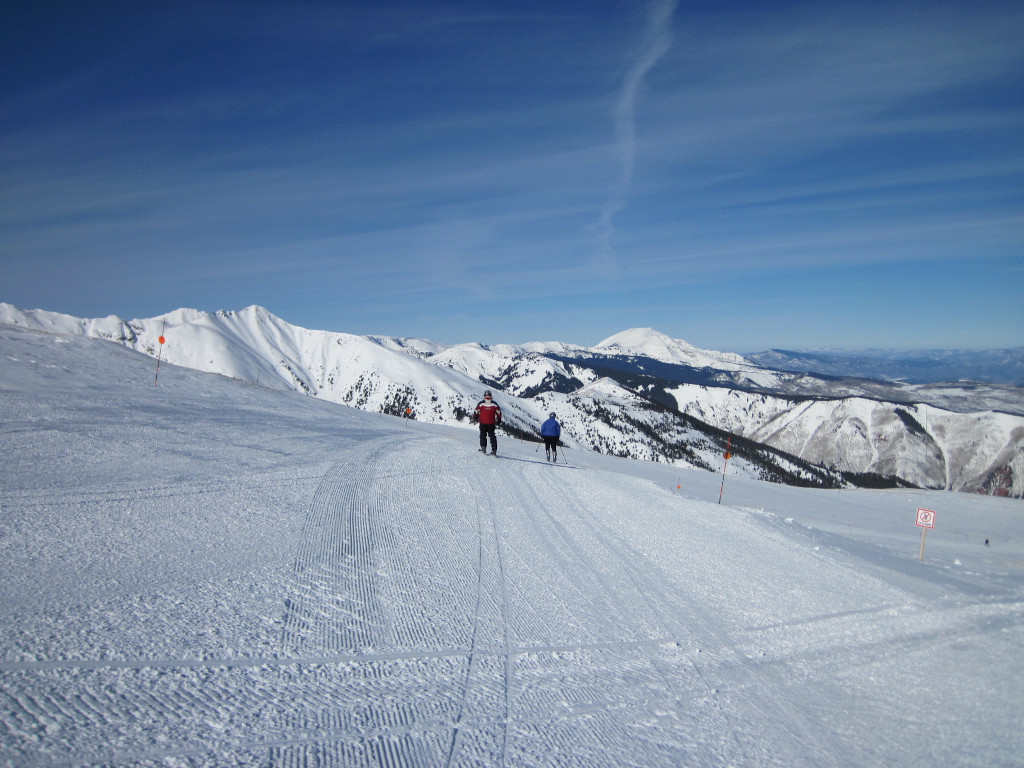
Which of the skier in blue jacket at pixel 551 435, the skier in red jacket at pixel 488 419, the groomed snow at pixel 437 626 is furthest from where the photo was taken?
the skier in blue jacket at pixel 551 435

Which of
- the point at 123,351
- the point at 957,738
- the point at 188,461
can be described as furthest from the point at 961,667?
the point at 123,351

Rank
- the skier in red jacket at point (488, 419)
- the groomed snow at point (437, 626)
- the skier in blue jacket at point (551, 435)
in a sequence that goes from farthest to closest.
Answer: the skier in blue jacket at point (551, 435) < the skier in red jacket at point (488, 419) < the groomed snow at point (437, 626)

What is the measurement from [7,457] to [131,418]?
4.70m

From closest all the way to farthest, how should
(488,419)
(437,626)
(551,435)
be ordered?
(437,626) → (488,419) → (551,435)

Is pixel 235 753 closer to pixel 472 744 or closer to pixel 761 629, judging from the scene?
pixel 472 744

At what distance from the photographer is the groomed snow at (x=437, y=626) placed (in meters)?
3.66

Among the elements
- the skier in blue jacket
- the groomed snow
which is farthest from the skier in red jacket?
the groomed snow

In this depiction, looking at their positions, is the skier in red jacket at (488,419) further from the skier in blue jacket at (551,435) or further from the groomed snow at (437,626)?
the groomed snow at (437,626)

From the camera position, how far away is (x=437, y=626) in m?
5.39

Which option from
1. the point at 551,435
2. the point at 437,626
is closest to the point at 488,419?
the point at 551,435

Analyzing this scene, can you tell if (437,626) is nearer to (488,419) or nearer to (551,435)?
(488,419)

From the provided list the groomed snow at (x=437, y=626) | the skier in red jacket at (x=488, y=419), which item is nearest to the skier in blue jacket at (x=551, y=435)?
the skier in red jacket at (x=488, y=419)

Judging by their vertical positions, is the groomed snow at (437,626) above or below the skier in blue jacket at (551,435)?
below

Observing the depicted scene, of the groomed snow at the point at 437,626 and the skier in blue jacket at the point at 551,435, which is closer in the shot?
the groomed snow at the point at 437,626
